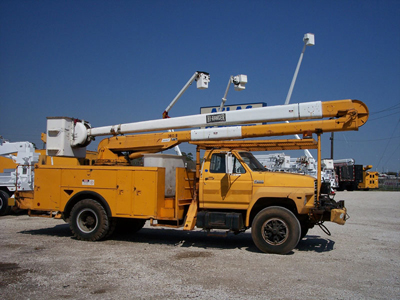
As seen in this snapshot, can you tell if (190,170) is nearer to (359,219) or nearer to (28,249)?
(28,249)

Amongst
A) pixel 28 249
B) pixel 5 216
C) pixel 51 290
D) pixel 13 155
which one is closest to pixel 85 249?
pixel 28 249

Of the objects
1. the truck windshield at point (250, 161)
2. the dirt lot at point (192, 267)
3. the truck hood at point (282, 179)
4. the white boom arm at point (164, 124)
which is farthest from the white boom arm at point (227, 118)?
the dirt lot at point (192, 267)

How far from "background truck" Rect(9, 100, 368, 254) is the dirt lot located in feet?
2.20

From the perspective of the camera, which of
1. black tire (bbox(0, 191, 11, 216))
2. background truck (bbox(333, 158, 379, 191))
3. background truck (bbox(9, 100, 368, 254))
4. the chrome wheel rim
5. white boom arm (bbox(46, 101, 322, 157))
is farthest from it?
background truck (bbox(333, 158, 379, 191))

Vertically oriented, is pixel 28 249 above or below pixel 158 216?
below

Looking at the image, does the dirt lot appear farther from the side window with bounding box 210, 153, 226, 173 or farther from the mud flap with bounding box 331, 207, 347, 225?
the side window with bounding box 210, 153, 226, 173

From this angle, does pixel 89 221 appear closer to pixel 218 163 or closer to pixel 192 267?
pixel 218 163

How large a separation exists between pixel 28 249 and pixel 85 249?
1.30 m

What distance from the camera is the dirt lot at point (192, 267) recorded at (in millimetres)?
5910

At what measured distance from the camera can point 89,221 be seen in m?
10.3

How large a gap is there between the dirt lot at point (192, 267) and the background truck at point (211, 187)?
0.67 m

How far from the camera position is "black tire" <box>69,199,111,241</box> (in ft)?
33.1

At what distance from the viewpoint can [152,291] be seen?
591 cm

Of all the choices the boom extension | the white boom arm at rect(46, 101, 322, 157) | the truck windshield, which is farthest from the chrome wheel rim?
the truck windshield
